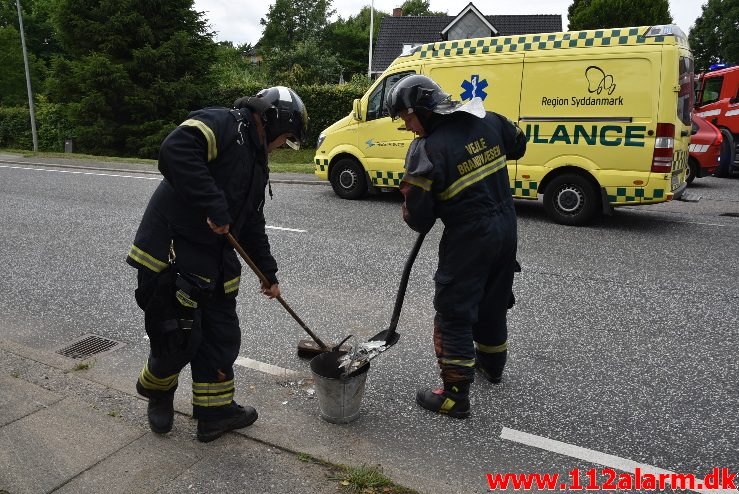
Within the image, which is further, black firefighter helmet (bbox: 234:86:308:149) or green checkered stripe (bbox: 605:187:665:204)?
green checkered stripe (bbox: 605:187:665:204)

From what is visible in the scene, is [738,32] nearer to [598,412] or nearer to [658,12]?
[658,12]

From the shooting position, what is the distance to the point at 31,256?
22.1ft

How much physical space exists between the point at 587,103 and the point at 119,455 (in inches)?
284

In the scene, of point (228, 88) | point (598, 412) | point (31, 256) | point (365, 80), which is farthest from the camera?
point (365, 80)

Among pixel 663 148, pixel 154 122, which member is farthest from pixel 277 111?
pixel 154 122

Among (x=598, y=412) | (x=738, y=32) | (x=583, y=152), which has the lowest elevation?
(x=598, y=412)

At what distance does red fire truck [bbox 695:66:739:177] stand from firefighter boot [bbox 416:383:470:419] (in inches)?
554

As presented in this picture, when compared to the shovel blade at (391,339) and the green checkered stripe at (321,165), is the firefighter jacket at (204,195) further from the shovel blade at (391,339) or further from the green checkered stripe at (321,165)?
the green checkered stripe at (321,165)

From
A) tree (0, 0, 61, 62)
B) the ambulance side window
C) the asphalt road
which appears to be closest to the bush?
tree (0, 0, 61, 62)

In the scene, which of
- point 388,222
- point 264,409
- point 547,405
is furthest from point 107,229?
point 547,405

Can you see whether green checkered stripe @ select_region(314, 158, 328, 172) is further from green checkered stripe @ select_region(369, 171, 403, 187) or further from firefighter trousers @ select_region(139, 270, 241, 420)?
firefighter trousers @ select_region(139, 270, 241, 420)

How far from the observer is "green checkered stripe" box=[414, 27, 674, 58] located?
7.67 m

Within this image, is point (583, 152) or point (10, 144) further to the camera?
point (10, 144)

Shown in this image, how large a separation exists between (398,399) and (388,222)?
515 centimetres
